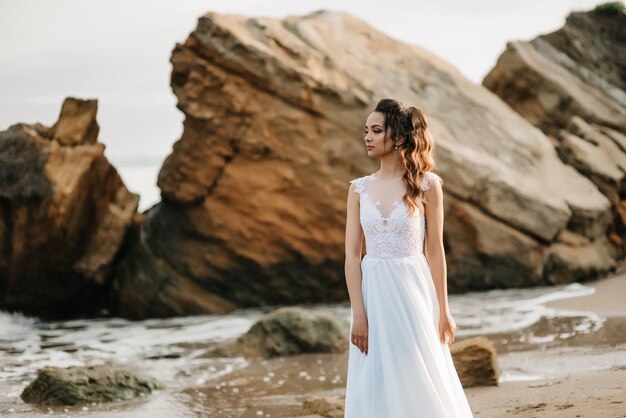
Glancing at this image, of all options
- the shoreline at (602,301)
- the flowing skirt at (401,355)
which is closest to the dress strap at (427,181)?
the flowing skirt at (401,355)

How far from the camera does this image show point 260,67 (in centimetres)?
1313

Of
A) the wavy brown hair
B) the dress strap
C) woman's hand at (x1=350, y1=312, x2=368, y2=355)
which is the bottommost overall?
woman's hand at (x1=350, y1=312, x2=368, y2=355)

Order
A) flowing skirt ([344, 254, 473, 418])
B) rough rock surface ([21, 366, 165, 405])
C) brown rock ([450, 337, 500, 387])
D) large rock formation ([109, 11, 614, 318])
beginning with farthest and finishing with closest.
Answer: large rock formation ([109, 11, 614, 318]) → rough rock surface ([21, 366, 165, 405]) → brown rock ([450, 337, 500, 387]) → flowing skirt ([344, 254, 473, 418])

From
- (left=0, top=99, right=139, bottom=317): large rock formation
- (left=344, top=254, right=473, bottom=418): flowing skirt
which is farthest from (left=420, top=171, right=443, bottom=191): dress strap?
(left=0, top=99, right=139, bottom=317): large rock formation

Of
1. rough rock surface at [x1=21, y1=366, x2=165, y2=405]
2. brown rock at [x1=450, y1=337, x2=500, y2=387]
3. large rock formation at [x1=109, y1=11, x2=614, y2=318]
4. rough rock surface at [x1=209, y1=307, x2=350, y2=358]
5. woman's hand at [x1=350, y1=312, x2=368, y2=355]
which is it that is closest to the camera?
woman's hand at [x1=350, y1=312, x2=368, y2=355]

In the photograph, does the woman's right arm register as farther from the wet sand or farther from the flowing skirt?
the wet sand

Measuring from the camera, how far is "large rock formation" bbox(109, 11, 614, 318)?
13.3m

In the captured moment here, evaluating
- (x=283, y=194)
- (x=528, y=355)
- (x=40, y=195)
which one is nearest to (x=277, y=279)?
(x=283, y=194)

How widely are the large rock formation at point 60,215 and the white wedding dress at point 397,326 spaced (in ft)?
32.5

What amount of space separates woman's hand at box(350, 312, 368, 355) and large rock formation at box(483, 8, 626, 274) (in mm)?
9692

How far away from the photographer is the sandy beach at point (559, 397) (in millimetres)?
5552

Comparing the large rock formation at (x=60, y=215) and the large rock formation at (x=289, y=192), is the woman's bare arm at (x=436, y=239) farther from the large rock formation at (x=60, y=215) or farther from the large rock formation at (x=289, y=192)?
the large rock formation at (x=60, y=215)

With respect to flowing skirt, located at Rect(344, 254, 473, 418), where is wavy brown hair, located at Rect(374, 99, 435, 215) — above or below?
above

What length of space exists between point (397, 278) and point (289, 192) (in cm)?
910
